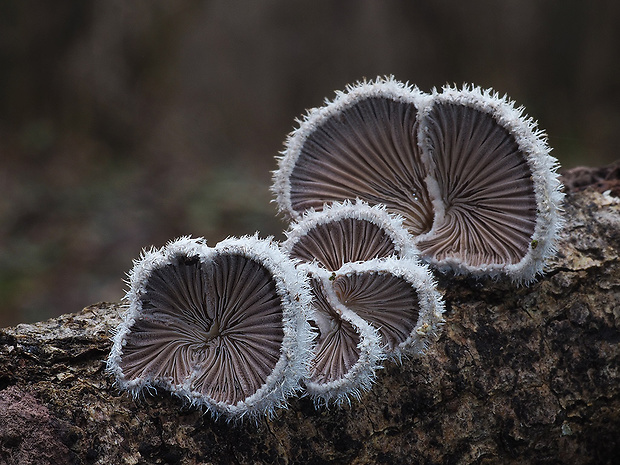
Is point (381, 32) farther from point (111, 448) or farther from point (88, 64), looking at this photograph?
point (111, 448)

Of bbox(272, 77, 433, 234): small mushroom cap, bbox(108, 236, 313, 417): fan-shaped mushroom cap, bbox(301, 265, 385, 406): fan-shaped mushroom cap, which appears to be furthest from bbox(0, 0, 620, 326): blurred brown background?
bbox(301, 265, 385, 406): fan-shaped mushroom cap

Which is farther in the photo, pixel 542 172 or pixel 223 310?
pixel 542 172

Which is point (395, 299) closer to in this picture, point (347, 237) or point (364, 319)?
point (364, 319)

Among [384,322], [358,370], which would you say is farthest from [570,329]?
[358,370]

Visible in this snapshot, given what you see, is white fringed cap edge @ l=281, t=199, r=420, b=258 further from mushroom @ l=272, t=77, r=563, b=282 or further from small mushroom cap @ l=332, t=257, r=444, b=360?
mushroom @ l=272, t=77, r=563, b=282

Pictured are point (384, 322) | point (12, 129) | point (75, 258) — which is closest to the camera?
point (384, 322)

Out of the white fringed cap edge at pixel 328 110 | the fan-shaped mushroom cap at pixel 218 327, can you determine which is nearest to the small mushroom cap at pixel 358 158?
the white fringed cap edge at pixel 328 110

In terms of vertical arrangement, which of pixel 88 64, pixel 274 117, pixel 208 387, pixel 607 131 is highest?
pixel 274 117
